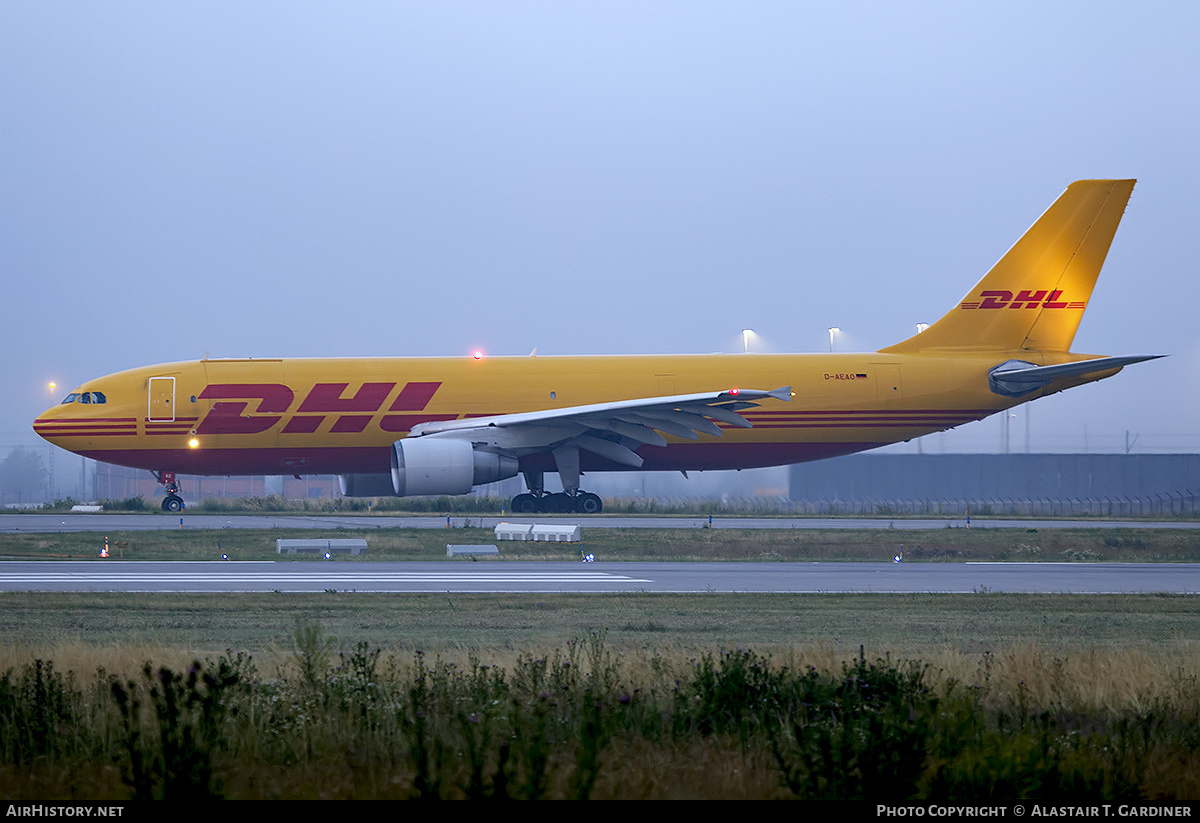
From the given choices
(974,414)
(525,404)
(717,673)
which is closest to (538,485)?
(525,404)

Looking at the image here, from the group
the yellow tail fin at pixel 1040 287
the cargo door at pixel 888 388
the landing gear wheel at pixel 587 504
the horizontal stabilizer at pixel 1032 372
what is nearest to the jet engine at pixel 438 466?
the landing gear wheel at pixel 587 504

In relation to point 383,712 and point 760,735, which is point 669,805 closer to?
point 760,735

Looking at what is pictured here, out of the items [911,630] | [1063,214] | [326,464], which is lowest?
[911,630]

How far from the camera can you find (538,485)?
32.2 m

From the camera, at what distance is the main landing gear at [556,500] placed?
31.5 meters

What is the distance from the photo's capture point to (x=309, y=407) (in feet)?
99.9

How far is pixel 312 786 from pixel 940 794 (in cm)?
320

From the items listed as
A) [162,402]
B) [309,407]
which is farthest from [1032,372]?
[162,402]

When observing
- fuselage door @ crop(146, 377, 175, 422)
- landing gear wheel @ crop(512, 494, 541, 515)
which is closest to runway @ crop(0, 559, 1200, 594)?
fuselage door @ crop(146, 377, 175, 422)

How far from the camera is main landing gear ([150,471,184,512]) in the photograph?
3251 cm

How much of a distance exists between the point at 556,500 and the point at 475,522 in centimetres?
238

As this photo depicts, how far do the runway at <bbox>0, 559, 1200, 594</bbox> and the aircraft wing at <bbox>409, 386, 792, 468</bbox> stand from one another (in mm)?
7103

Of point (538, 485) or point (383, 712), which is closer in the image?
point (383, 712)

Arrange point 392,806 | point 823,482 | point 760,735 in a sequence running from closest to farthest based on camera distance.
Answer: point 392,806
point 760,735
point 823,482
